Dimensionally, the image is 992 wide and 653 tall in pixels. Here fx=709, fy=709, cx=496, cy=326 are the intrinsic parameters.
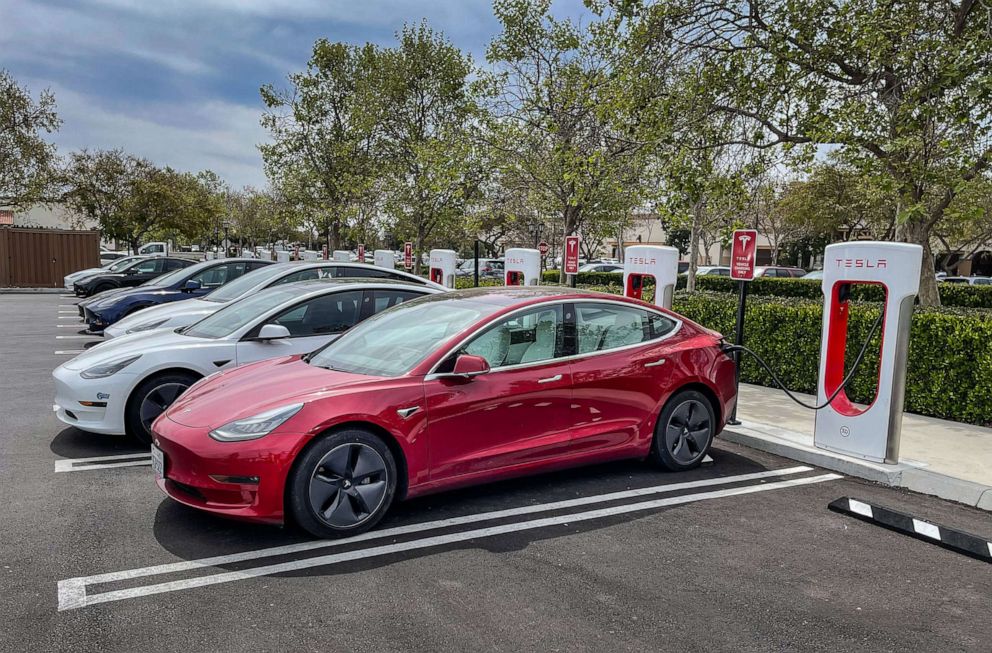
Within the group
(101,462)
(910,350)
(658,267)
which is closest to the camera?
(101,462)

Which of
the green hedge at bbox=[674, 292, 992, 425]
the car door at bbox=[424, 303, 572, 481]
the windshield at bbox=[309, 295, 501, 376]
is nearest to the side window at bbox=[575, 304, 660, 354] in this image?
the car door at bbox=[424, 303, 572, 481]

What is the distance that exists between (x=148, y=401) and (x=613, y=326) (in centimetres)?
397

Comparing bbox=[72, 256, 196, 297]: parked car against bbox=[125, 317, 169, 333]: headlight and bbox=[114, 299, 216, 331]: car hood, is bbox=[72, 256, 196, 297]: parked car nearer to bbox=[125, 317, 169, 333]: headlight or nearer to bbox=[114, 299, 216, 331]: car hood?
bbox=[114, 299, 216, 331]: car hood

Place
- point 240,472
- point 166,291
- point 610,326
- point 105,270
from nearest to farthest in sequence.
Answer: point 240,472, point 610,326, point 166,291, point 105,270

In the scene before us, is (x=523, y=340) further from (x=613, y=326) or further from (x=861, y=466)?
(x=861, y=466)

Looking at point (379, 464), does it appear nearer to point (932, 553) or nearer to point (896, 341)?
point (932, 553)

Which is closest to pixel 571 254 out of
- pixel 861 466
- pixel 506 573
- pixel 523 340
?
pixel 861 466

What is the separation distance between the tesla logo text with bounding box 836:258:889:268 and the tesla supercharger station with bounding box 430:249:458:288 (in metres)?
10.0

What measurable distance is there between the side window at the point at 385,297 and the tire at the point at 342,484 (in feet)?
9.85

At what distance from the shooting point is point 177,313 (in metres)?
8.93

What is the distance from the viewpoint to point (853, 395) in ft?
27.0

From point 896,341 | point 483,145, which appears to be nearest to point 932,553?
point 896,341

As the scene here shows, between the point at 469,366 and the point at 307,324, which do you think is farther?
the point at 307,324

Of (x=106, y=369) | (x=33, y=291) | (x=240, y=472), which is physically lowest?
(x=33, y=291)
